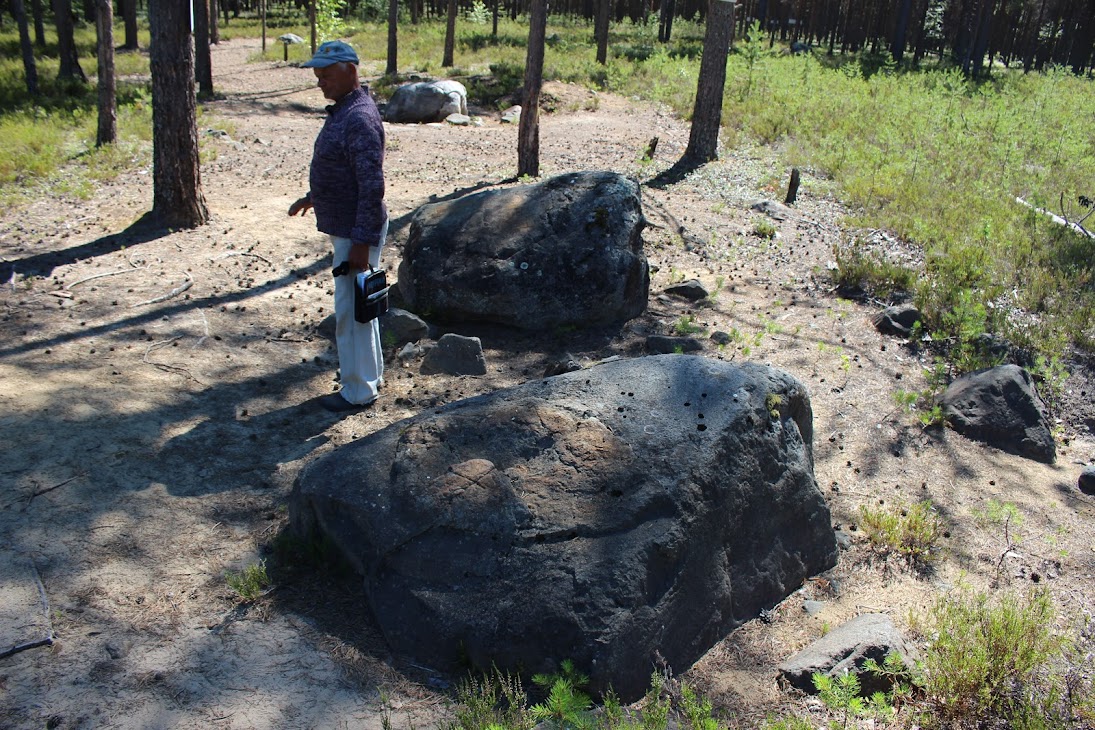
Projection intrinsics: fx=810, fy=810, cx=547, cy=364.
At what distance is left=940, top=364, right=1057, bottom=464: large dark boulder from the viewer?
6156mm

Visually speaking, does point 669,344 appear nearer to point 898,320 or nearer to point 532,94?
point 898,320

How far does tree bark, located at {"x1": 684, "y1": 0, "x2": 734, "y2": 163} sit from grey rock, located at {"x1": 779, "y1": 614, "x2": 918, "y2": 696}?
11.1 metres

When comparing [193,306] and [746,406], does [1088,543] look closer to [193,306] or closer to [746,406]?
[746,406]

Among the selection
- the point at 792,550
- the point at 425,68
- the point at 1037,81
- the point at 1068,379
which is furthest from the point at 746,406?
the point at 1037,81

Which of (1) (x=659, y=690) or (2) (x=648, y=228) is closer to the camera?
(1) (x=659, y=690)

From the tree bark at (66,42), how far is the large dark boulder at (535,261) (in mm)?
15913

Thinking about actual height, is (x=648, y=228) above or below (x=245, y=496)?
above

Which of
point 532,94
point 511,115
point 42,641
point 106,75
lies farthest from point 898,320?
point 511,115

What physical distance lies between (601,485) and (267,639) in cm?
167

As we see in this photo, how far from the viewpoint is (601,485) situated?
150 inches

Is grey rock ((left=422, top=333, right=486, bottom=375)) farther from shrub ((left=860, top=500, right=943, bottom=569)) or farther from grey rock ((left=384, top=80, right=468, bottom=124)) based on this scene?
grey rock ((left=384, top=80, right=468, bottom=124))

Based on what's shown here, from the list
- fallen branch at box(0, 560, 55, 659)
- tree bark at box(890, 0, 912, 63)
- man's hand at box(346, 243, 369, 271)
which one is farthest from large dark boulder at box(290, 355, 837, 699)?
tree bark at box(890, 0, 912, 63)

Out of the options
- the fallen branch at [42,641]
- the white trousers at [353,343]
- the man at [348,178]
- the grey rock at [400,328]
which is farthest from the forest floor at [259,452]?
the man at [348,178]

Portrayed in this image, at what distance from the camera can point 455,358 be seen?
261 inches
